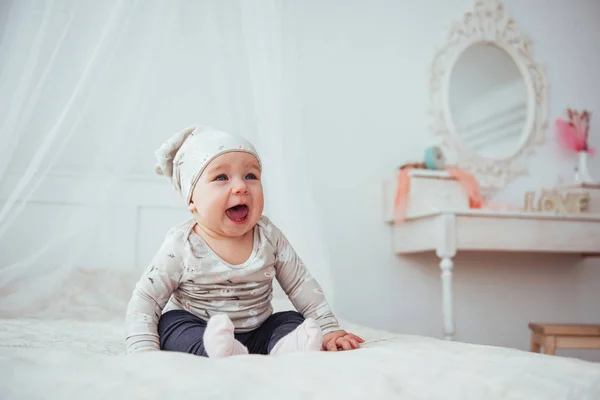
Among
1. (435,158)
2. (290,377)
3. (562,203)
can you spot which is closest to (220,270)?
(290,377)

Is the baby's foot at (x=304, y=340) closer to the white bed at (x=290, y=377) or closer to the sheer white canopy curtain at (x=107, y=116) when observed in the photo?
the white bed at (x=290, y=377)

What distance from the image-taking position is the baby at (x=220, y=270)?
1180 millimetres

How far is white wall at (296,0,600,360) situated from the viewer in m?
3.00

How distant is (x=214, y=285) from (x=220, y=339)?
0.94ft

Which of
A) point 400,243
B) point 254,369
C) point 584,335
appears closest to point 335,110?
point 400,243

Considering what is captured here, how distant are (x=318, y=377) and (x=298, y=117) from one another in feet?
4.55

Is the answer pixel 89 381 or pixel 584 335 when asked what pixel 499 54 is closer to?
pixel 584 335

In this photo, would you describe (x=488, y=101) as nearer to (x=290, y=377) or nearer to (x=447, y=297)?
(x=447, y=297)

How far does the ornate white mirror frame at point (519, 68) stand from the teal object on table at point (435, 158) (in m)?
0.23

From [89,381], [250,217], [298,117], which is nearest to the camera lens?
[89,381]

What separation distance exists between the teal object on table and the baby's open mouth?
1.90m

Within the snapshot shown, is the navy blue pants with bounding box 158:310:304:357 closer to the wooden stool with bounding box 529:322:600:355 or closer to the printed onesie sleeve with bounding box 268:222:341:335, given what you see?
the printed onesie sleeve with bounding box 268:222:341:335

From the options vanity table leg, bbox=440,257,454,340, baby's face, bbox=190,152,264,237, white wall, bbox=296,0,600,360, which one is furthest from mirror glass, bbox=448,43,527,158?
baby's face, bbox=190,152,264,237

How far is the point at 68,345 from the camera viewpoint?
125cm
